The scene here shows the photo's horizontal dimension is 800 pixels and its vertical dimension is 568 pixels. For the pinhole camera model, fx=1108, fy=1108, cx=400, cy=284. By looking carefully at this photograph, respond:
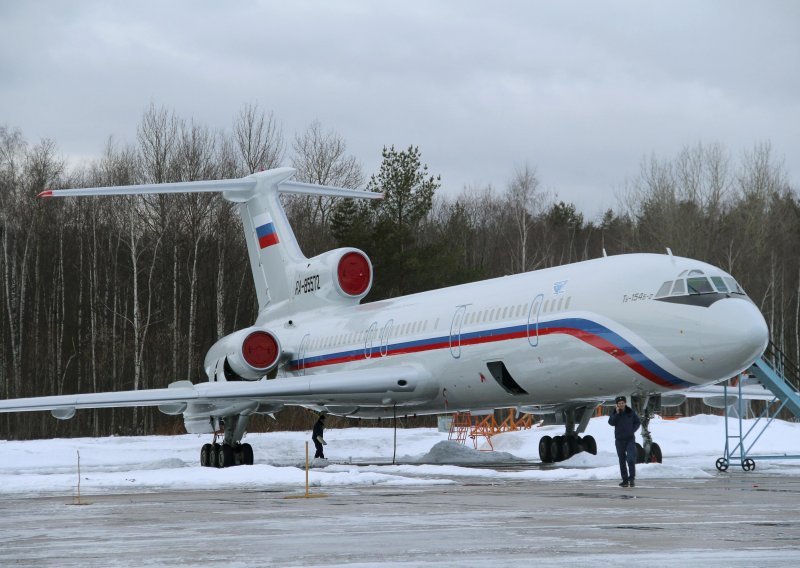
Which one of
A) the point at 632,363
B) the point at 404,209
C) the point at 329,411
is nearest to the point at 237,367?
the point at 329,411

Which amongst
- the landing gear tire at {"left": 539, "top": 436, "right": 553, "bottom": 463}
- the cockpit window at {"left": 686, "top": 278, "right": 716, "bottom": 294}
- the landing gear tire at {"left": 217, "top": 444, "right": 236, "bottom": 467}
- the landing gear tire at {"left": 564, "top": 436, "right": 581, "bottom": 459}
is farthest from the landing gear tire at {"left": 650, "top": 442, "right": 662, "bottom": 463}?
the landing gear tire at {"left": 217, "top": 444, "right": 236, "bottom": 467}

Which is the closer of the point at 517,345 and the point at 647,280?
the point at 647,280

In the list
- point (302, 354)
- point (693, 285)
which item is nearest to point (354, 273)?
point (302, 354)

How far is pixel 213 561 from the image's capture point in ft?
22.9

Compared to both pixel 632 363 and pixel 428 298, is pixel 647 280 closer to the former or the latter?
pixel 632 363

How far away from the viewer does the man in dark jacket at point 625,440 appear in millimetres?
14609

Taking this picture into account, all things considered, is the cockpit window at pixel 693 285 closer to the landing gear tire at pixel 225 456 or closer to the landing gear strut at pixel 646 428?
the landing gear strut at pixel 646 428

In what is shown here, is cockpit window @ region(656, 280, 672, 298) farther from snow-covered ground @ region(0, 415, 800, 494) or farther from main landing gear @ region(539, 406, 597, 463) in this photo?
main landing gear @ region(539, 406, 597, 463)

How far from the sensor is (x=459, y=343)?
20984mm

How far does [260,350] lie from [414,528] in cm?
1700

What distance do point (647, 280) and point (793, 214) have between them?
5491 centimetres

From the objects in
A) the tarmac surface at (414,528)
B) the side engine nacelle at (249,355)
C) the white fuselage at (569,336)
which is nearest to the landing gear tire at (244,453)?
the side engine nacelle at (249,355)

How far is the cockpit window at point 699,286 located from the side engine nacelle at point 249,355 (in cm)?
1099

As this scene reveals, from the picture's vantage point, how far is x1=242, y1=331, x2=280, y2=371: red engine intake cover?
82.9ft
